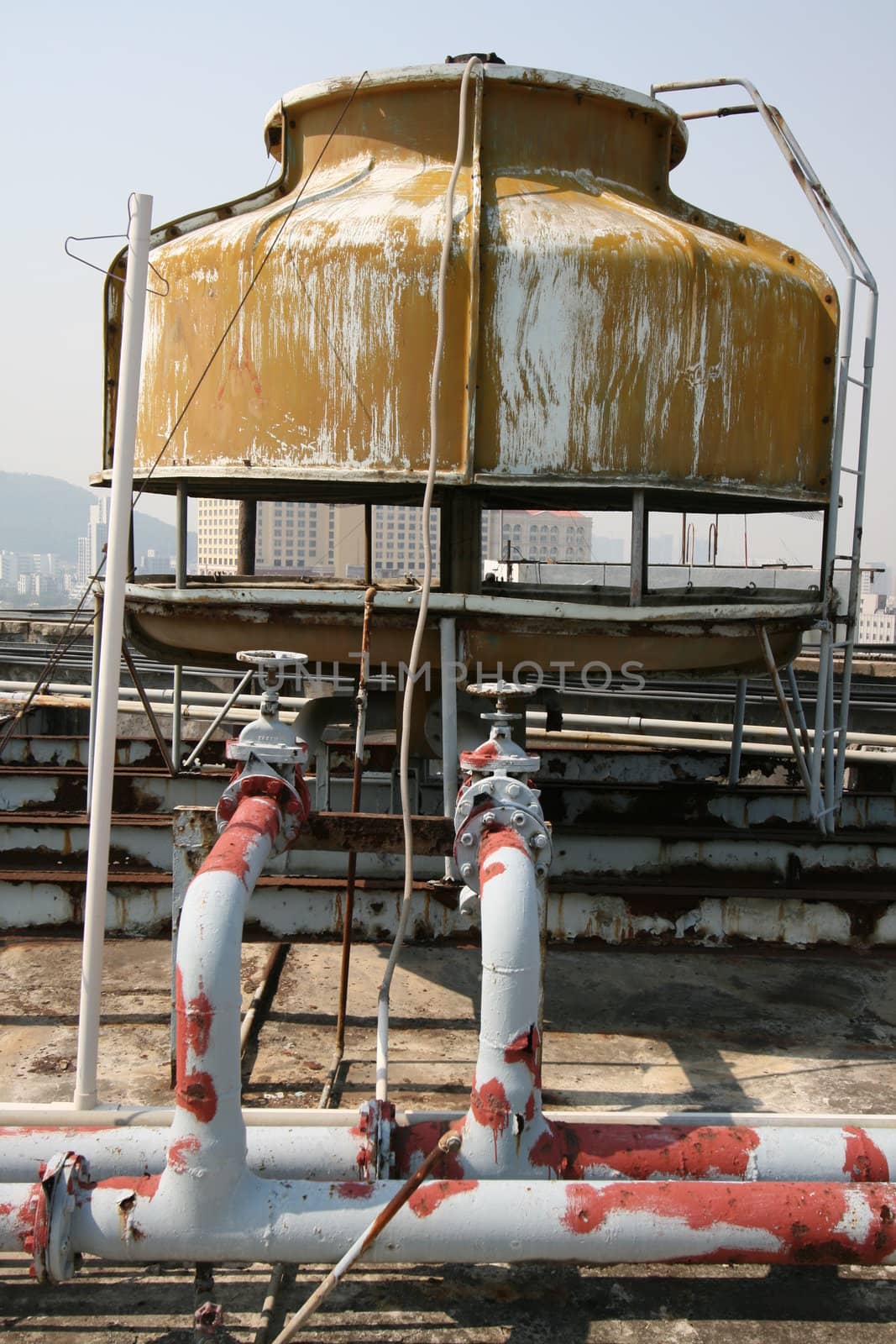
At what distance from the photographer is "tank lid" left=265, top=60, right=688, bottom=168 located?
636cm

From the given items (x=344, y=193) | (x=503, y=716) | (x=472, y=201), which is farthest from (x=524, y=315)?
(x=503, y=716)

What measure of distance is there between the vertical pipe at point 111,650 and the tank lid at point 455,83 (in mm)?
2856

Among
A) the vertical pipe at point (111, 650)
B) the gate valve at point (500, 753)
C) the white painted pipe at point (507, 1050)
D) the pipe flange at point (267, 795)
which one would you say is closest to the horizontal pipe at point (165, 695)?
the pipe flange at point (267, 795)

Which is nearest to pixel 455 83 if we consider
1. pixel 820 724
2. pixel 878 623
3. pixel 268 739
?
pixel 268 739

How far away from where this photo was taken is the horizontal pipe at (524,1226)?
3332 millimetres

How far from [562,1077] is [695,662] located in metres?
2.55

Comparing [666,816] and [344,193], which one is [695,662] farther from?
[344,193]

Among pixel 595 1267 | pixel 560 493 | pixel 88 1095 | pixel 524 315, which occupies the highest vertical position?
pixel 524 315

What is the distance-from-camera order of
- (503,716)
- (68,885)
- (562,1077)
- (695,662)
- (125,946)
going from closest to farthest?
(503,716) < (562,1077) < (68,885) < (695,662) < (125,946)

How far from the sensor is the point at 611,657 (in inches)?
253

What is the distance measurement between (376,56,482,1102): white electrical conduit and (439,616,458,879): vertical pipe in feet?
0.56

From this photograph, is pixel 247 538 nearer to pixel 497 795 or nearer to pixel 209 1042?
pixel 497 795

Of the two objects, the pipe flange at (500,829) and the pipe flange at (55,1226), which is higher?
the pipe flange at (500,829)

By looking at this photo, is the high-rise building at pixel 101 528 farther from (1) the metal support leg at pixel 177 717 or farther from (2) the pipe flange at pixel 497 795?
(2) the pipe flange at pixel 497 795
